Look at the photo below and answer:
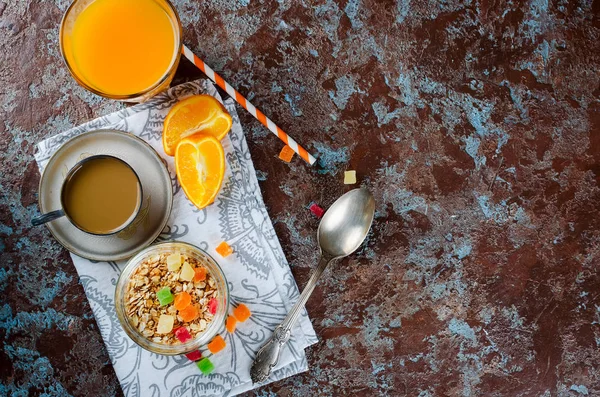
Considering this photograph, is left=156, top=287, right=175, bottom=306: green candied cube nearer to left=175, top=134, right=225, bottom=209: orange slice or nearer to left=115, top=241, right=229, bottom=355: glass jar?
left=115, top=241, right=229, bottom=355: glass jar

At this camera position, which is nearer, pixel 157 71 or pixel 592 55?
pixel 157 71

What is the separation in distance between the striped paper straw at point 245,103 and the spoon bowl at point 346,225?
160 mm

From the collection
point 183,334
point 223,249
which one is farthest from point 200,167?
point 183,334

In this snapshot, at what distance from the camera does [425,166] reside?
1.56 meters

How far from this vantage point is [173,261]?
1.44m

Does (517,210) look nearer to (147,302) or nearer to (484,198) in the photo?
(484,198)

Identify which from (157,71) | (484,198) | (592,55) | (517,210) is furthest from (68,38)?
(592,55)

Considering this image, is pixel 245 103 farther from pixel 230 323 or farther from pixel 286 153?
pixel 230 323

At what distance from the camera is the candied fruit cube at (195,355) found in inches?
59.4

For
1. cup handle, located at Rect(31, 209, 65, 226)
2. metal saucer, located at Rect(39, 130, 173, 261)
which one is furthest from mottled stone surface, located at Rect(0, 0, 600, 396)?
cup handle, located at Rect(31, 209, 65, 226)

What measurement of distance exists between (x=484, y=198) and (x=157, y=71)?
3.16ft

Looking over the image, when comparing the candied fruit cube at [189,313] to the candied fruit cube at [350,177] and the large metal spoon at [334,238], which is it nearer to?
the large metal spoon at [334,238]

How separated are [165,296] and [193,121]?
1.54ft

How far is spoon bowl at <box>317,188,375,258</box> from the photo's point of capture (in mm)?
1496
